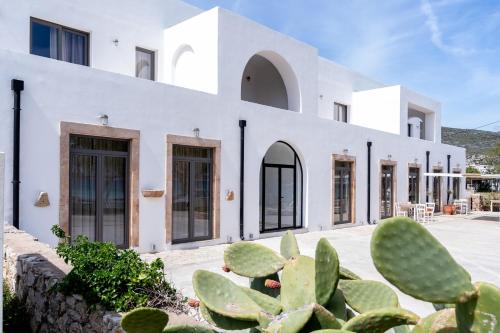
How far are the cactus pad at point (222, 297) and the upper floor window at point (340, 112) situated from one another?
65.0ft

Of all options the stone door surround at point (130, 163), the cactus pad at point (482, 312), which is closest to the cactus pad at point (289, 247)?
the cactus pad at point (482, 312)

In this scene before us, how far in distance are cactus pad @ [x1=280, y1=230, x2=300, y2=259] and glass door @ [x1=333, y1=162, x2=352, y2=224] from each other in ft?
46.9

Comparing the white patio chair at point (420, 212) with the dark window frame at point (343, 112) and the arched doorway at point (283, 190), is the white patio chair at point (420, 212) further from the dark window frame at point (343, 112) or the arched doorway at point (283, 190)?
the arched doorway at point (283, 190)

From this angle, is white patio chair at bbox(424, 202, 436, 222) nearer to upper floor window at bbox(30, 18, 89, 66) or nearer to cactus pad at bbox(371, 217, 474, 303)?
upper floor window at bbox(30, 18, 89, 66)

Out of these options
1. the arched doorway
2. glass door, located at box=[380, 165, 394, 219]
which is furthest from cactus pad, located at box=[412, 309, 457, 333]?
glass door, located at box=[380, 165, 394, 219]

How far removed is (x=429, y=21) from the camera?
21828mm

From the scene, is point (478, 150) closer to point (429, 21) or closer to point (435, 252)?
point (429, 21)

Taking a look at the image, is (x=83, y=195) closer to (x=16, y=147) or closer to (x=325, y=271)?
(x=16, y=147)

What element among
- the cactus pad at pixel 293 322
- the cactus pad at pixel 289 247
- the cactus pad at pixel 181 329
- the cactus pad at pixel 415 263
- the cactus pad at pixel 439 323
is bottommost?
the cactus pad at pixel 181 329

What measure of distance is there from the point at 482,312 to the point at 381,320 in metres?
0.45

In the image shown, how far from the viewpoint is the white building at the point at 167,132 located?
8758mm

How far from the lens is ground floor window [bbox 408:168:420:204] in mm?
22359

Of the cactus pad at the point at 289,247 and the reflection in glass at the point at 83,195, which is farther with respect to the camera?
the reflection in glass at the point at 83,195

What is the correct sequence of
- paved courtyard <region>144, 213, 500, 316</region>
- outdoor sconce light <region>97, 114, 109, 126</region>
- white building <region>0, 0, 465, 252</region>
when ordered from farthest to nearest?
1. outdoor sconce light <region>97, 114, 109, 126</region>
2. white building <region>0, 0, 465, 252</region>
3. paved courtyard <region>144, 213, 500, 316</region>
